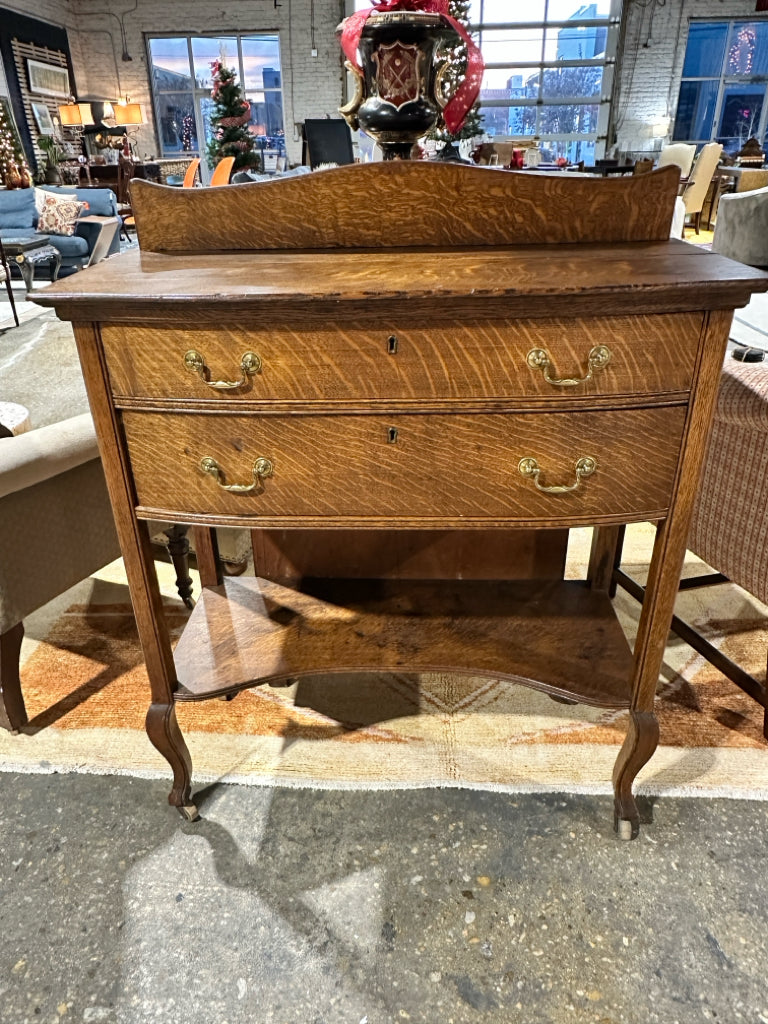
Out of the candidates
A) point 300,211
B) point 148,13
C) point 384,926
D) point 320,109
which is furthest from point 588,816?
point 148,13

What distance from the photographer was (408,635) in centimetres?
155

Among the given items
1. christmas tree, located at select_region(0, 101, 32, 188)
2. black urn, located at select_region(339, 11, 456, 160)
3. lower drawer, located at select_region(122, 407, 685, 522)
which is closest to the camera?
lower drawer, located at select_region(122, 407, 685, 522)

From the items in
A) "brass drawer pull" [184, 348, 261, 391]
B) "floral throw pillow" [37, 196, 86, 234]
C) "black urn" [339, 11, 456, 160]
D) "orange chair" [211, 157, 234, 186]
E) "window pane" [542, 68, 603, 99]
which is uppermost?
"window pane" [542, 68, 603, 99]

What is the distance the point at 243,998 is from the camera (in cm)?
118

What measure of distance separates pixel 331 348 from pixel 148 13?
1369 cm

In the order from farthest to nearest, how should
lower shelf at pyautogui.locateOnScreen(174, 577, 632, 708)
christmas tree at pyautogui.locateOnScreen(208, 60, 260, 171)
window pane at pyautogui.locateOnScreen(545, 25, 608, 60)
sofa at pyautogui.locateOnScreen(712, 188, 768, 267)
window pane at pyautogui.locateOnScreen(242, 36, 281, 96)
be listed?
1. window pane at pyautogui.locateOnScreen(242, 36, 281, 96)
2. window pane at pyautogui.locateOnScreen(545, 25, 608, 60)
3. christmas tree at pyautogui.locateOnScreen(208, 60, 260, 171)
4. sofa at pyautogui.locateOnScreen(712, 188, 768, 267)
5. lower shelf at pyautogui.locateOnScreen(174, 577, 632, 708)

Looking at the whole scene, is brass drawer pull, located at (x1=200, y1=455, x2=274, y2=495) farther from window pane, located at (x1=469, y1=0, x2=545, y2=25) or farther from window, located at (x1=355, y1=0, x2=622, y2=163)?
window pane, located at (x1=469, y1=0, x2=545, y2=25)

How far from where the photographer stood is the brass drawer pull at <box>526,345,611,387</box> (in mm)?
1022

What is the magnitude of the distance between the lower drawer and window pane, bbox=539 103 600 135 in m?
12.6

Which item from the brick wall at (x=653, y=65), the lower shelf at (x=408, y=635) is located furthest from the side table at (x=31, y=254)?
the brick wall at (x=653, y=65)

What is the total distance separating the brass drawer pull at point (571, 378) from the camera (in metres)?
1.02

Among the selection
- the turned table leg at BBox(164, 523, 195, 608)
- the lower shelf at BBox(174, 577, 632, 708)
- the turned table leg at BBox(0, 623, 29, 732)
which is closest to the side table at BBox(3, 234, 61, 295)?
the turned table leg at BBox(164, 523, 195, 608)

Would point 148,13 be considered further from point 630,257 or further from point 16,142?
point 630,257

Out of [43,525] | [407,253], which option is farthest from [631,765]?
[43,525]
